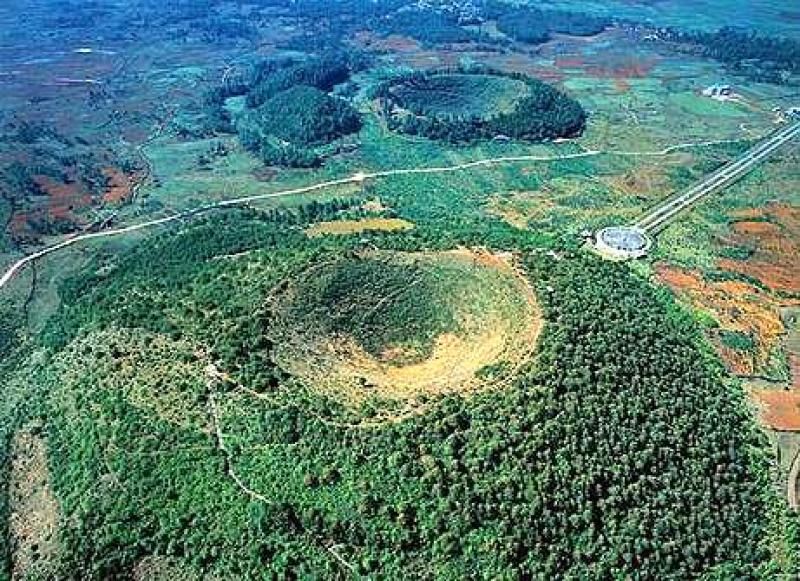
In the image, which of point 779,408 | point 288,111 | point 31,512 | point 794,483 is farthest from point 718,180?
point 31,512

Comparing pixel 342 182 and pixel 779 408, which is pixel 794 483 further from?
pixel 342 182

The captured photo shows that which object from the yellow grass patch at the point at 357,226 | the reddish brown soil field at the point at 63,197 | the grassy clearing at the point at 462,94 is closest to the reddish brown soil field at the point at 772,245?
the yellow grass patch at the point at 357,226

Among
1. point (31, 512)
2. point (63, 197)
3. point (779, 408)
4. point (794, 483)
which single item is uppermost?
point (794, 483)

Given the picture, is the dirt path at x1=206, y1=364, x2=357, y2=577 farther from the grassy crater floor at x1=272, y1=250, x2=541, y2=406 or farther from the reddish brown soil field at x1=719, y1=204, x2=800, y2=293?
the reddish brown soil field at x1=719, y1=204, x2=800, y2=293

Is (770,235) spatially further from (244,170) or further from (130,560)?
(130,560)

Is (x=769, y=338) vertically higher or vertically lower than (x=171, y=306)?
lower

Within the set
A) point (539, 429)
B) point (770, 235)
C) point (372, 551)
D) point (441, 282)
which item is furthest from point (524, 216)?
point (372, 551)

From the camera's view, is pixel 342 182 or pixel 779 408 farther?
pixel 342 182

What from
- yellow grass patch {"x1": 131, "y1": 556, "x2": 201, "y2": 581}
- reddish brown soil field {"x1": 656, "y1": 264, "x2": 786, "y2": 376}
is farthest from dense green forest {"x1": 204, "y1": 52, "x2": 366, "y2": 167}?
yellow grass patch {"x1": 131, "y1": 556, "x2": 201, "y2": 581}
